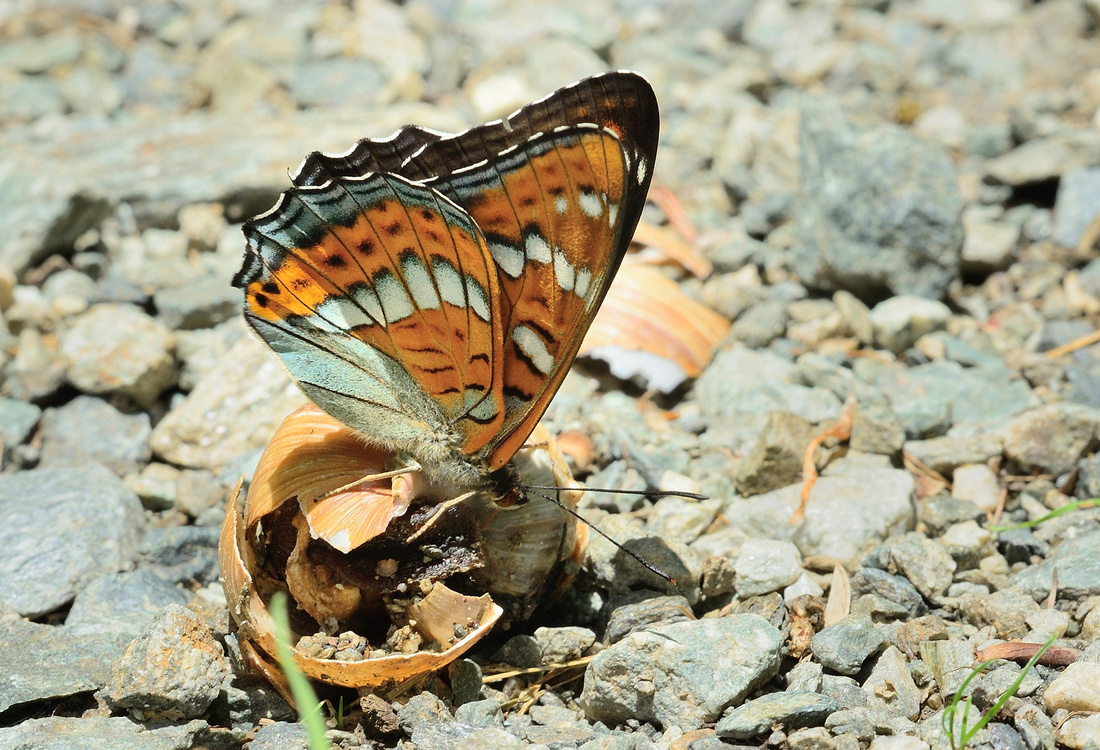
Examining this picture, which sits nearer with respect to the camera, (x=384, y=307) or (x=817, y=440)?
(x=384, y=307)

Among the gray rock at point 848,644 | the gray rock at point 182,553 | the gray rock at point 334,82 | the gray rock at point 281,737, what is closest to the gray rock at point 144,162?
the gray rock at point 334,82

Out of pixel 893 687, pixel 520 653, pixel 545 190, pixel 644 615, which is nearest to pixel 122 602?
pixel 520 653

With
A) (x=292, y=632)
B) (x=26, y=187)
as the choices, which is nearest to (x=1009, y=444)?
(x=292, y=632)

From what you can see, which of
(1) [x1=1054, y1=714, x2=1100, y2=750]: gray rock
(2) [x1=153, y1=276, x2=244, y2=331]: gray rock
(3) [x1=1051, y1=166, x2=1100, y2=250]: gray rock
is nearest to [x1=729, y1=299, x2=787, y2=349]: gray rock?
(3) [x1=1051, y1=166, x2=1100, y2=250]: gray rock

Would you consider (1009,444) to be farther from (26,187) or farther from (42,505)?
(26,187)

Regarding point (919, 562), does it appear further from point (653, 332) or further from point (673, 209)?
point (673, 209)

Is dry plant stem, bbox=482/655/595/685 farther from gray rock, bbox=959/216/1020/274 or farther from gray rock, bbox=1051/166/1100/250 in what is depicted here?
gray rock, bbox=1051/166/1100/250
